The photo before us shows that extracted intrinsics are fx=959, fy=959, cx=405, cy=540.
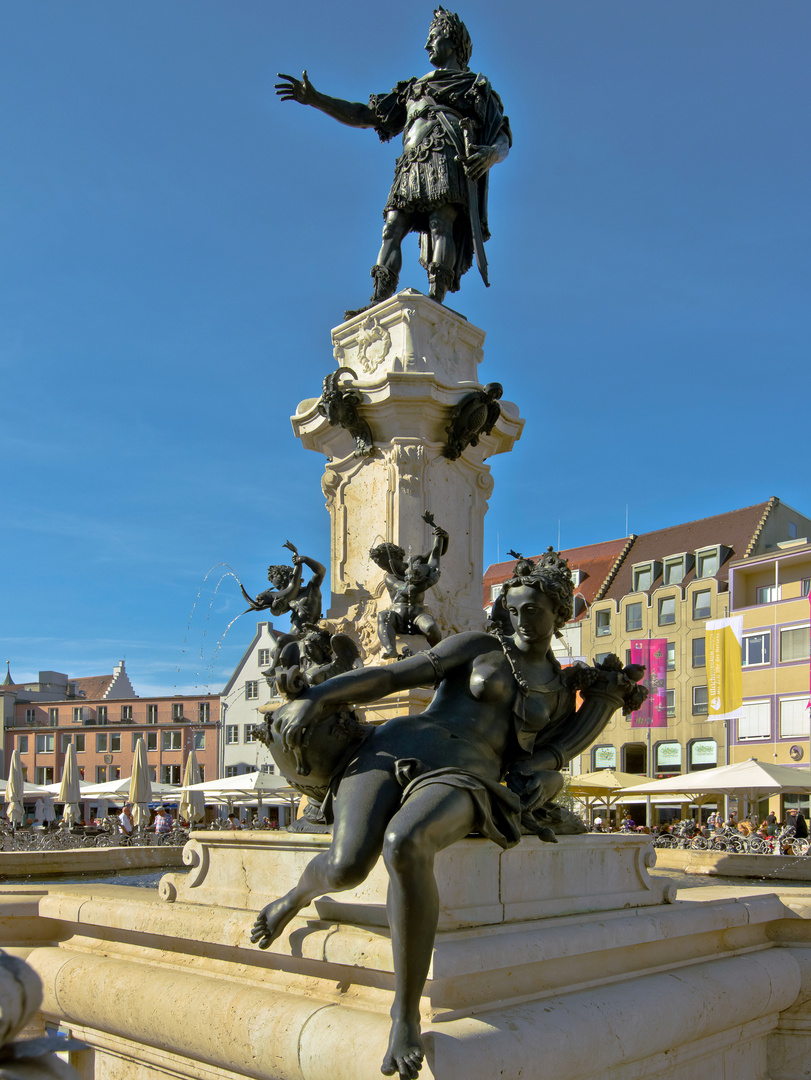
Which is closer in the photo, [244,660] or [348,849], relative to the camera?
[348,849]

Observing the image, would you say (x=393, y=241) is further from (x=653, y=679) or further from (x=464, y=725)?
(x=653, y=679)

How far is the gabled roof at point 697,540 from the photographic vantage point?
4294 cm

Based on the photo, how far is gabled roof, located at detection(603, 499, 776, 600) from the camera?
141ft

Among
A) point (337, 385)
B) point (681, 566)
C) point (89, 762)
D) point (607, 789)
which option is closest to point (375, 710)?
point (337, 385)

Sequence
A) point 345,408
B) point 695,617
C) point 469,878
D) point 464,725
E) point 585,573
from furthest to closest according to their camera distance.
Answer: point 585,573 → point 695,617 → point 345,408 → point 464,725 → point 469,878

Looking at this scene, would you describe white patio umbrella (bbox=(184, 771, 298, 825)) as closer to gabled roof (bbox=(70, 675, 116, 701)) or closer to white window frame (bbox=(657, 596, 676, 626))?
white window frame (bbox=(657, 596, 676, 626))

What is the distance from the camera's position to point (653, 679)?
42.3m

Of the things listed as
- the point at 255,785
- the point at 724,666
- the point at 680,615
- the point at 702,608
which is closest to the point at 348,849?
the point at 255,785

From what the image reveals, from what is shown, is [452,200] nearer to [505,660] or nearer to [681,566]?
[505,660]

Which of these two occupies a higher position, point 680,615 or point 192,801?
point 680,615

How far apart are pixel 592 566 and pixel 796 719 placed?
54.9 feet

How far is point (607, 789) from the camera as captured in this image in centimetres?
1983

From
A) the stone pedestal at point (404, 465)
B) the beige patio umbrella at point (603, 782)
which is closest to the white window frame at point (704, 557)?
the beige patio umbrella at point (603, 782)

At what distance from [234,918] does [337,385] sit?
4.76 meters
